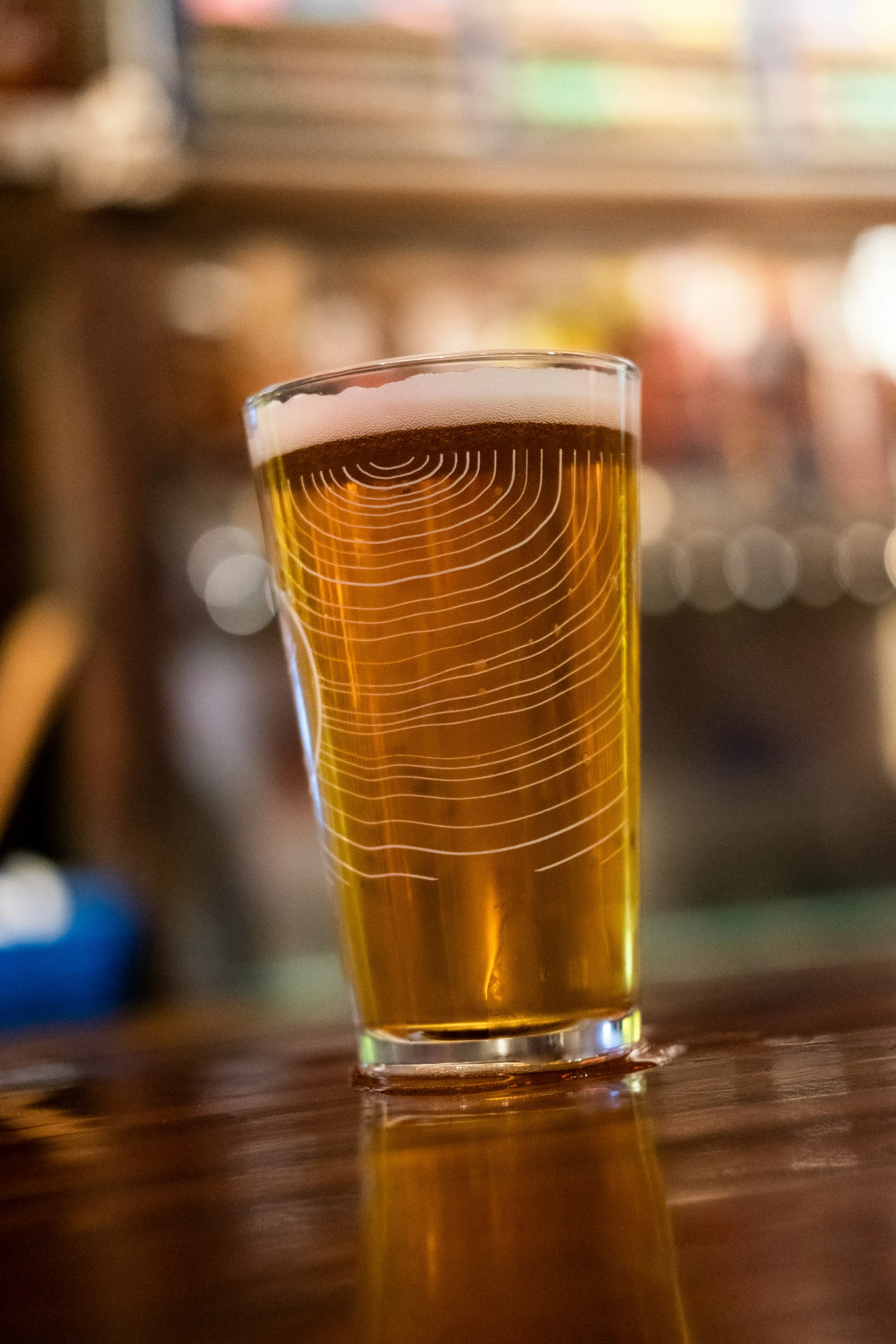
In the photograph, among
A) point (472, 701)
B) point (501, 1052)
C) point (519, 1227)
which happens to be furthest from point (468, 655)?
point (519, 1227)

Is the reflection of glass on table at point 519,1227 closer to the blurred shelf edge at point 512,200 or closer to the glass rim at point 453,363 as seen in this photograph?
the glass rim at point 453,363

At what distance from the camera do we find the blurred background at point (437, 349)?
2877 millimetres

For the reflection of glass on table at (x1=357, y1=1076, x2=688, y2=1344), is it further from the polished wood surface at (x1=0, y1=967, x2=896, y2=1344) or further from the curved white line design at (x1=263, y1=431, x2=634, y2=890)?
the curved white line design at (x1=263, y1=431, x2=634, y2=890)

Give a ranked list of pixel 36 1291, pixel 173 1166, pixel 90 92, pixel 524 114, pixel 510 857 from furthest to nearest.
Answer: pixel 524 114, pixel 90 92, pixel 510 857, pixel 173 1166, pixel 36 1291

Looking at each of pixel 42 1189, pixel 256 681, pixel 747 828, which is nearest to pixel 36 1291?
pixel 42 1189

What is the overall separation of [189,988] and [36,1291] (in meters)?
2.68

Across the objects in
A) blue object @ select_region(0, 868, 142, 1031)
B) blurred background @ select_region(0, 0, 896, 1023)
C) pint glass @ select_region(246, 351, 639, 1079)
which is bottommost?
blue object @ select_region(0, 868, 142, 1031)

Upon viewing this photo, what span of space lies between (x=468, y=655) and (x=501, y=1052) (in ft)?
0.42

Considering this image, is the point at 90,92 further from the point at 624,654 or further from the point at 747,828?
the point at 624,654

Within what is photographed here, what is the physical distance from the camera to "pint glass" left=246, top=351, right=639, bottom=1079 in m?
0.49

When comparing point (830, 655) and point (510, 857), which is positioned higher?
point (830, 655)

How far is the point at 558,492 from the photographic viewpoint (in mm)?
513

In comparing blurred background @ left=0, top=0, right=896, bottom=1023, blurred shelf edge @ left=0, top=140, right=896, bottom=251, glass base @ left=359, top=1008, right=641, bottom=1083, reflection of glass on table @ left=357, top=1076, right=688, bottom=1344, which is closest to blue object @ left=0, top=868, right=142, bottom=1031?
blurred background @ left=0, top=0, right=896, bottom=1023

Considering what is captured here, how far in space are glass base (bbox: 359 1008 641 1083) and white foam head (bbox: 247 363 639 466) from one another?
205 mm
